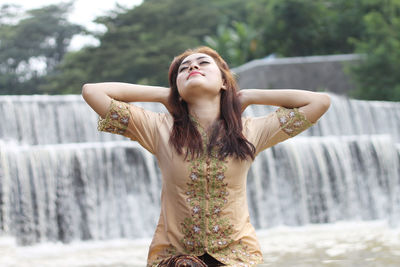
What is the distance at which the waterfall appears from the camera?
30.0ft

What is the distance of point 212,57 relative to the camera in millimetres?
2355

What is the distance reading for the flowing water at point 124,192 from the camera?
326 inches

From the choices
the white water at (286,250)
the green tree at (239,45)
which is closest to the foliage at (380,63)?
the green tree at (239,45)

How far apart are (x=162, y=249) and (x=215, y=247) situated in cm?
18

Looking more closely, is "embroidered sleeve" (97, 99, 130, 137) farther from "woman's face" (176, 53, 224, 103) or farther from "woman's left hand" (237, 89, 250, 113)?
"woman's left hand" (237, 89, 250, 113)

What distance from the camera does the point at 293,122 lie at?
2.31 meters

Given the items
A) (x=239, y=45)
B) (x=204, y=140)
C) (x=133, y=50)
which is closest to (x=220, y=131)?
(x=204, y=140)

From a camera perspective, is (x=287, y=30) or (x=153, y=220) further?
(x=287, y=30)

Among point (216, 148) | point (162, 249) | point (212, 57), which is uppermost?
point (212, 57)

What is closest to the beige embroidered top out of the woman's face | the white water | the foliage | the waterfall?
the woman's face

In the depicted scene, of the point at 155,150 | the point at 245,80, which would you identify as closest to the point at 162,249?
the point at 155,150

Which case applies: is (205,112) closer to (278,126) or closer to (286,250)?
(278,126)

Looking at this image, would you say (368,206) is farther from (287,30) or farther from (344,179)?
(287,30)

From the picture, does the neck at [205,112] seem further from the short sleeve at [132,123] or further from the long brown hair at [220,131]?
the short sleeve at [132,123]
